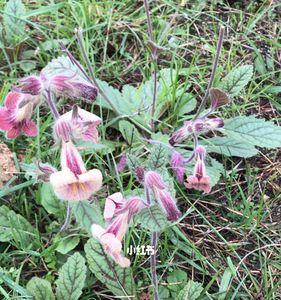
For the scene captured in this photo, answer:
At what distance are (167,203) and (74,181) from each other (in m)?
0.26

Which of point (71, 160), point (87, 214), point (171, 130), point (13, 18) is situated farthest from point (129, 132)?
point (13, 18)

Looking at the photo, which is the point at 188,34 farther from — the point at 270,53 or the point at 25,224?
the point at 25,224

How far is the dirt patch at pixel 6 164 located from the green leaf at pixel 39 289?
0.48m

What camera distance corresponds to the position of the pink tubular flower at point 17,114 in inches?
69.7

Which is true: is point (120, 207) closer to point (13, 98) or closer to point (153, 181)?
point (153, 181)

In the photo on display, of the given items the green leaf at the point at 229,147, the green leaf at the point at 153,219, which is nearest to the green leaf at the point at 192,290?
the green leaf at the point at 153,219

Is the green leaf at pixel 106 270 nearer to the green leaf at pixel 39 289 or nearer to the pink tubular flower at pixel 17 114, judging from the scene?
the green leaf at pixel 39 289

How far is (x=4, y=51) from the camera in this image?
2660 mm

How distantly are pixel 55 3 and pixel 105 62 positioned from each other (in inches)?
17.5

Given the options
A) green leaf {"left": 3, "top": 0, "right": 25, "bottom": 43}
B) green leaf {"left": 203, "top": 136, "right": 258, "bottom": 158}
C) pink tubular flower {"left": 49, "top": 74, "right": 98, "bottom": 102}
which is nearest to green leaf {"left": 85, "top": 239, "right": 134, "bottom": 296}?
pink tubular flower {"left": 49, "top": 74, "right": 98, "bottom": 102}

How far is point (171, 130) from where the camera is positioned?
8.23ft

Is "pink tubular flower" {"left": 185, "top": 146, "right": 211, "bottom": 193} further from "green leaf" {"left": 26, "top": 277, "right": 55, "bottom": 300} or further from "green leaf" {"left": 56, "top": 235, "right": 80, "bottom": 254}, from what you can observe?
"green leaf" {"left": 26, "top": 277, "right": 55, "bottom": 300}

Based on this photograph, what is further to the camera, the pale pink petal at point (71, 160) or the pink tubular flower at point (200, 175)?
the pink tubular flower at point (200, 175)

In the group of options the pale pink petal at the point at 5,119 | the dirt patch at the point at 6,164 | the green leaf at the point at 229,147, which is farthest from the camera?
the green leaf at the point at 229,147
